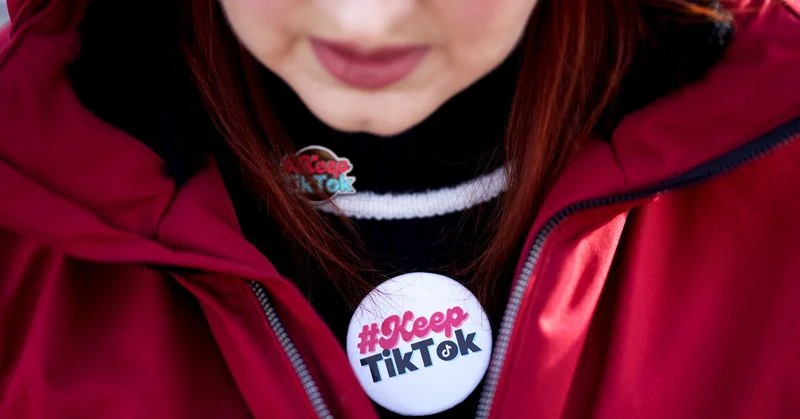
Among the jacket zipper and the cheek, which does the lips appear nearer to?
the cheek

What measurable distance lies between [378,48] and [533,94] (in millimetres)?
207

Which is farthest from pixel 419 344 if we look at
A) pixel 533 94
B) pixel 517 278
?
pixel 533 94

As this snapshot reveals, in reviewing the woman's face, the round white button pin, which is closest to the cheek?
the woman's face

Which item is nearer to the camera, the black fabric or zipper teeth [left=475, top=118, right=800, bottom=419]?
zipper teeth [left=475, top=118, right=800, bottom=419]

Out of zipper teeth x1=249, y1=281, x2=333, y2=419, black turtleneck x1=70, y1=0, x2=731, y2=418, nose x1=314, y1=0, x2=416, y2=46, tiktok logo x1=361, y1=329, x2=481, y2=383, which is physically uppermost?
nose x1=314, y1=0, x2=416, y2=46

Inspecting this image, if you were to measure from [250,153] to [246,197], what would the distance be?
65 millimetres

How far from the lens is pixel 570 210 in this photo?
746mm

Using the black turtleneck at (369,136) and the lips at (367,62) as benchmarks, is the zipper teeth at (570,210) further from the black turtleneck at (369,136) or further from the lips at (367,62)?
the lips at (367,62)

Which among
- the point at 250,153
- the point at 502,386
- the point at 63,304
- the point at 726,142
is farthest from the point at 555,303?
the point at 63,304

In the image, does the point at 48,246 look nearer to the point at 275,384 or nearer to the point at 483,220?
the point at 275,384

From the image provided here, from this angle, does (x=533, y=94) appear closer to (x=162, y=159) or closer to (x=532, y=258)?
(x=532, y=258)

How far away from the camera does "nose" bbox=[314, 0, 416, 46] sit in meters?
0.61

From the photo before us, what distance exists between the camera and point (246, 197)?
0.85 m

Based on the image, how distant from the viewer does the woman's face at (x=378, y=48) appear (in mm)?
626
